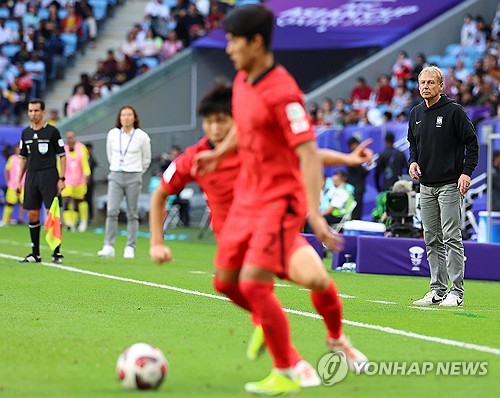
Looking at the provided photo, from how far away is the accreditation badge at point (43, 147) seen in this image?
1587 cm

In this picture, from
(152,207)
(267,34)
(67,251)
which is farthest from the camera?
(67,251)

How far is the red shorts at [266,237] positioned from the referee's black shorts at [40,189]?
9.40 m

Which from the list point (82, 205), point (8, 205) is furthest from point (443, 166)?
point (8, 205)

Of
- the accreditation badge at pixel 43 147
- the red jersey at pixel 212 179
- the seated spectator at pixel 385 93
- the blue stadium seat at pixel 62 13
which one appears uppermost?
the blue stadium seat at pixel 62 13

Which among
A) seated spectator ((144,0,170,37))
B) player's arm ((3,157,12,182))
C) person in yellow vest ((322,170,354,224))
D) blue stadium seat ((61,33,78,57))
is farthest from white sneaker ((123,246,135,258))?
blue stadium seat ((61,33,78,57))

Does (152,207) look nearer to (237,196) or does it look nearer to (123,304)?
(237,196)

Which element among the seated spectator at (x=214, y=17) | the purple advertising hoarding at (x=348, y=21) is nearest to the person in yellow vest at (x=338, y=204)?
the purple advertising hoarding at (x=348, y=21)

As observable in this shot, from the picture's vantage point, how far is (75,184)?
26.1 metres

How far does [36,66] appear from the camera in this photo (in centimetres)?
3353

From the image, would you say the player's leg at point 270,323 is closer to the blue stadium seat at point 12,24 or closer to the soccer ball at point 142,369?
the soccer ball at point 142,369

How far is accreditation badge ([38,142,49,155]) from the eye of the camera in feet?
52.1

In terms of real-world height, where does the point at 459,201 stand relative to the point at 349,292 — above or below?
above

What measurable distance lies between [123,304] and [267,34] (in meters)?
5.28

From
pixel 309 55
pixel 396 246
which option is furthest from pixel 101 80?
pixel 396 246
